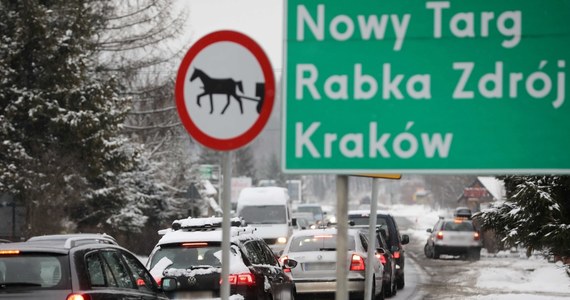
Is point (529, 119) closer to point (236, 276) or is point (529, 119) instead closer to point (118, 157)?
point (236, 276)

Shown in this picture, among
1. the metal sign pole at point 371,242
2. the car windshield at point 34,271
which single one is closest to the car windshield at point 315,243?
the car windshield at point 34,271

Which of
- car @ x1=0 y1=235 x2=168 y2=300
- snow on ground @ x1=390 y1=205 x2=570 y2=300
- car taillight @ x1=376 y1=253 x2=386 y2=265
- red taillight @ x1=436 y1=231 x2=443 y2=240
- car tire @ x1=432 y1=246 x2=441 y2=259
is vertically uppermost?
car @ x1=0 y1=235 x2=168 y2=300

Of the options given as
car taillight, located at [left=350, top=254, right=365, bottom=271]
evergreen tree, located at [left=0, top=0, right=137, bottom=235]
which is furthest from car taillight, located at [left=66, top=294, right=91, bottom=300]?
evergreen tree, located at [left=0, top=0, right=137, bottom=235]

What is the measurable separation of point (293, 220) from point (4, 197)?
32.6 feet

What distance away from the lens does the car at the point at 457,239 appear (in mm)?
38375

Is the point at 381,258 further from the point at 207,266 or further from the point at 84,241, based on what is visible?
the point at 84,241

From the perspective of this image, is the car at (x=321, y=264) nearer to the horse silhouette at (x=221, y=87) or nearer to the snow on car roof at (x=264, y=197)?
the horse silhouette at (x=221, y=87)

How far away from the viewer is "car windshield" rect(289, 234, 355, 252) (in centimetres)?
2022

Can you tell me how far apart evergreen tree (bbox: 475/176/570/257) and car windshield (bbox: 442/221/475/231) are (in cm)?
2158

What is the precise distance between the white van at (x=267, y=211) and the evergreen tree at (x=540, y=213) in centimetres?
1810

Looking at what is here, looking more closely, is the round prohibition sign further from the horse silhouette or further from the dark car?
the dark car

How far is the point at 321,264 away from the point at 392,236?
725cm

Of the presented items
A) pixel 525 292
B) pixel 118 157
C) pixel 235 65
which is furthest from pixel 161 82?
pixel 235 65

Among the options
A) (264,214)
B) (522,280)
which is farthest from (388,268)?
(264,214)
